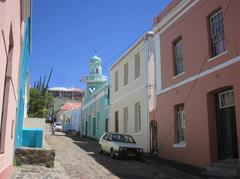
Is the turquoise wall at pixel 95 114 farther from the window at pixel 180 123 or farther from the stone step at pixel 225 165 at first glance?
the stone step at pixel 225 165

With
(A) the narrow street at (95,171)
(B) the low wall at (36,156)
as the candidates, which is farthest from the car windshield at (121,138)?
(B) the low wall at (36,156)

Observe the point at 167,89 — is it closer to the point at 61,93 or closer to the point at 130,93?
the point at 130,93

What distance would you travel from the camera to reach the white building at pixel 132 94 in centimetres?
2161

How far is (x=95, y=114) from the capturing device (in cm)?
3766

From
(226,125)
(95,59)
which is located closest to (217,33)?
(226,125)

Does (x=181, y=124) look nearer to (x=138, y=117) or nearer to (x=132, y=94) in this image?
(x=138, y=117)

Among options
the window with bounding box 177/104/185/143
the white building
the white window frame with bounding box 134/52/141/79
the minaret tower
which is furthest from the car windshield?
the minaret tower

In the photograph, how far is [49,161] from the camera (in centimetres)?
1384

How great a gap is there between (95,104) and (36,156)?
24.0m

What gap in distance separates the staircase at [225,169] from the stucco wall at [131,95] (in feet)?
26.1

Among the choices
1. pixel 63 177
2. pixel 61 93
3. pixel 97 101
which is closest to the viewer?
pixel 63 177

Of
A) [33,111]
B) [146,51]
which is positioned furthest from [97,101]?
[146,51]

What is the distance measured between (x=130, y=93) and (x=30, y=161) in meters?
11.8

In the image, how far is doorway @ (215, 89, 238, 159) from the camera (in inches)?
507
